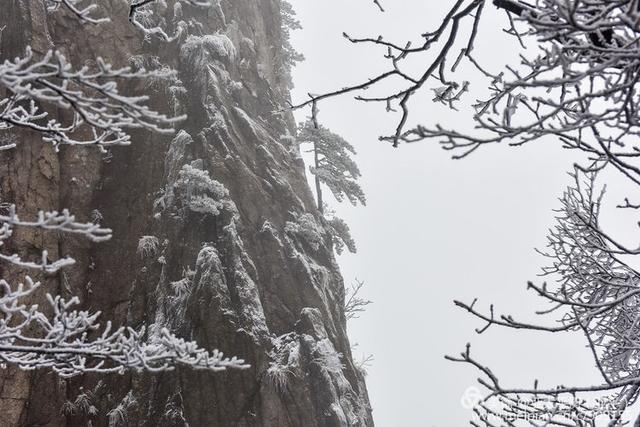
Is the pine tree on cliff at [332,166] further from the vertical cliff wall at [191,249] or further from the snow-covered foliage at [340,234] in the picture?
the vertical cliff wall at [191,249]

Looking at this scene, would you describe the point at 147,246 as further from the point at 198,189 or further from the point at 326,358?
the point at 326,358

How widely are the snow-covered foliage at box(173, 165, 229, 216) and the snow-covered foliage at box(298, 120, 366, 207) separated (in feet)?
21.7

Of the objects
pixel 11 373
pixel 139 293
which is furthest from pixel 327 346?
pixel 11 373

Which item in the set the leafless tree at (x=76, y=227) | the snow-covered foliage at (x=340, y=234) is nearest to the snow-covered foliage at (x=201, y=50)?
the snow-covered foliage at (x=340, y=234)

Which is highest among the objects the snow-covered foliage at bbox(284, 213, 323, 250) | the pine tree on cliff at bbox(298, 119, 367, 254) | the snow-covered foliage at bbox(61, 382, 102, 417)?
the pine tree on cliff at bbox(298, 119, 367, 254)

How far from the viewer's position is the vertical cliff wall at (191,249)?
9500 mm

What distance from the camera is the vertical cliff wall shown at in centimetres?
950

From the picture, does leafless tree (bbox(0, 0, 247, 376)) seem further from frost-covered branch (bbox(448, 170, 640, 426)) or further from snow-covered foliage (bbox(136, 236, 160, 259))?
snow-covered foliage (bbox(136, 236, 160, 259))

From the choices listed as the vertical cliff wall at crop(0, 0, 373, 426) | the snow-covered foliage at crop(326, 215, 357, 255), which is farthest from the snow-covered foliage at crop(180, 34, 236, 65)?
the snow-covered foliage at crop(326, 215, 357, 255)

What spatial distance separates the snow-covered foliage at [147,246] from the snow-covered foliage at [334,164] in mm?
7865

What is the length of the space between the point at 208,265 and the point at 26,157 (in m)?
4.53

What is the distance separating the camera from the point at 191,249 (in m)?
11.2

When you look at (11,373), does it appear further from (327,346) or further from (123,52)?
(123,52)

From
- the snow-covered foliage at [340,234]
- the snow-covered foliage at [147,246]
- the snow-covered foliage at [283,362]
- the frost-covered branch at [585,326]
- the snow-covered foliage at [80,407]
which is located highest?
the snow-covered foliage at [340,234]
